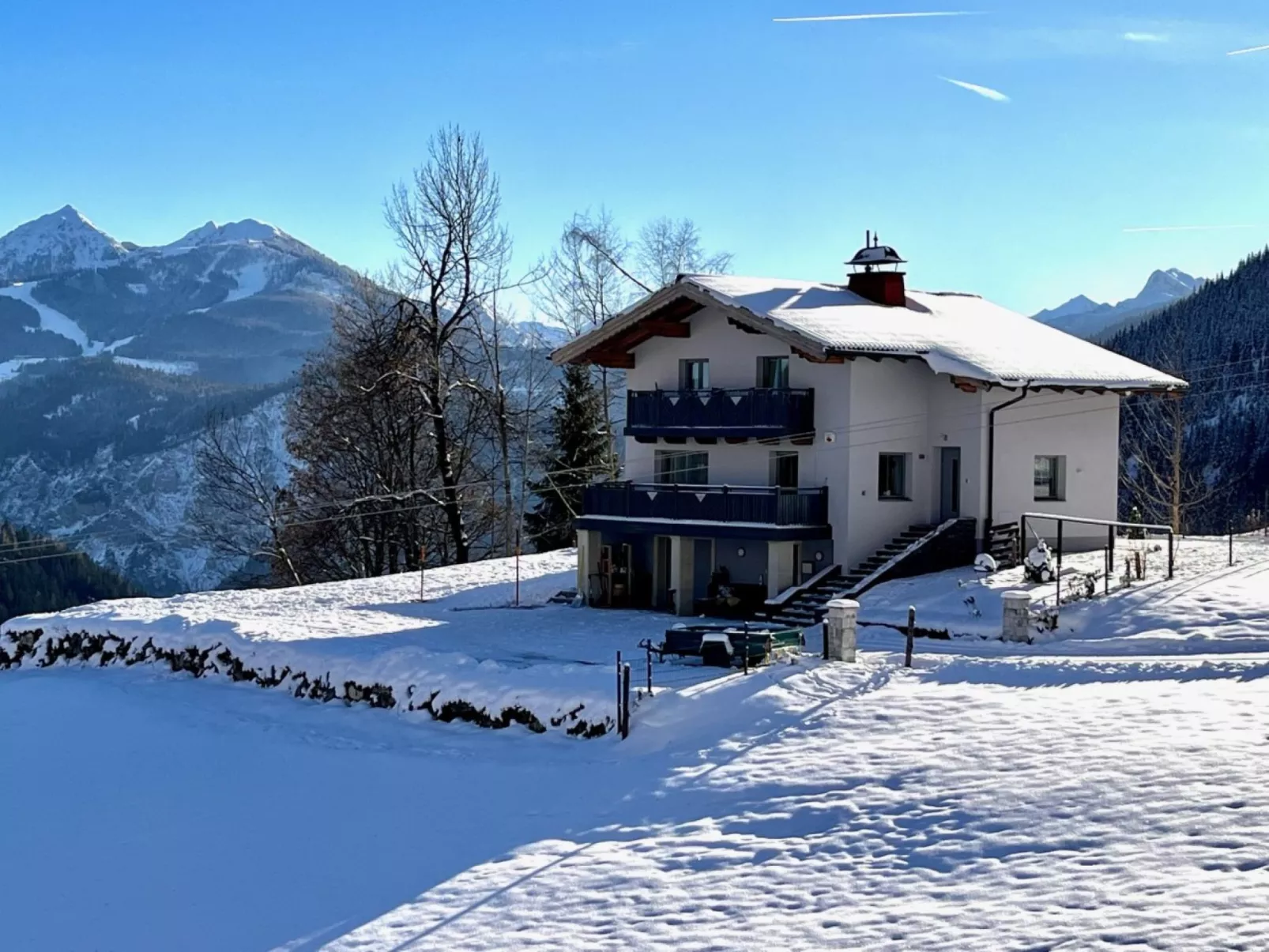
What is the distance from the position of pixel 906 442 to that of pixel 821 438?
93.9 inches

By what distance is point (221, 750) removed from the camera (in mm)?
24016

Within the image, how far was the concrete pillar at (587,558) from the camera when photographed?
120ft

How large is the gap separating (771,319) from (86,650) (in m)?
19.4

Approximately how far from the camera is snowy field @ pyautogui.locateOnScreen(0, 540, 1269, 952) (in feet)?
45.3

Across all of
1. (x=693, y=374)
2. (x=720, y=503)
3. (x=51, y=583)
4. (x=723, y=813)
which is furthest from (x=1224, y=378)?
(x=723, y=813)

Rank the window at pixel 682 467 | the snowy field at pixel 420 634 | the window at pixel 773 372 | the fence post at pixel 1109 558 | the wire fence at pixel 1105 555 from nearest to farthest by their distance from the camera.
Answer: the snowy field at pixel 420 634, the wire fence at pixel 1105 555, the fence post at pixel 1109 558, the window at pixel 773 372, the window at pixel 682 467

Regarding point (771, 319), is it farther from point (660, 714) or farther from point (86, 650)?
point (86, 650)

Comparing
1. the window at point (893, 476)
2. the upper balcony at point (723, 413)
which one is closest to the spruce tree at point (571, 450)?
the upper balcony at point (723, 413)

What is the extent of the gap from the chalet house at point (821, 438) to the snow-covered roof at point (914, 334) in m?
0.08

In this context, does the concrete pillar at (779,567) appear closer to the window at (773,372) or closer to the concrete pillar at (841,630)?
the window at (773,372)

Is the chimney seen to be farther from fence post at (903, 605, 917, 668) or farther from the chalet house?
fence post at (903, 605, 917, 668)

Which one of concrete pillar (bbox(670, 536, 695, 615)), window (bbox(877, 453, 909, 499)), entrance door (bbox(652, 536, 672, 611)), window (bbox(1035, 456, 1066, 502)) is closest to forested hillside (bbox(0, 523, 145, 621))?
entrance door (bbox(652, 536, 672, 611))

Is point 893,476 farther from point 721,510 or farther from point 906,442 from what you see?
point 721,510

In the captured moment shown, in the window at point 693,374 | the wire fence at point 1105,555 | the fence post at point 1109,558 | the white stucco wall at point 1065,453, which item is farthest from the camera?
the window at point 693,374
